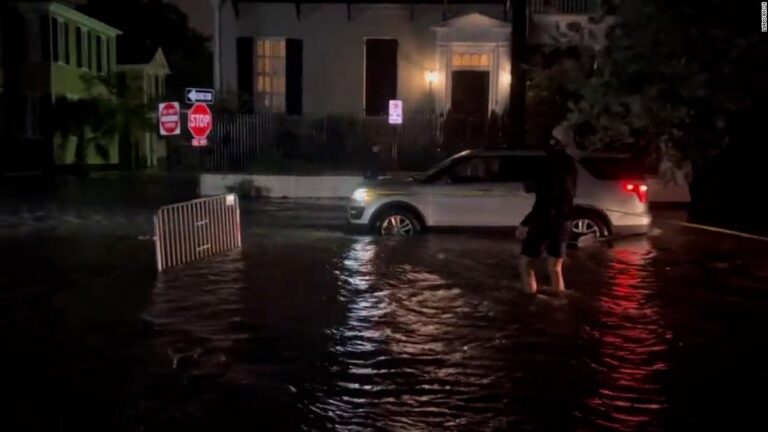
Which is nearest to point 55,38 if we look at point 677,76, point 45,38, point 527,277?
point 45,38

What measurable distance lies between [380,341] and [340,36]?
23.3m

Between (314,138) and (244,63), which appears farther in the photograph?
(244,63)

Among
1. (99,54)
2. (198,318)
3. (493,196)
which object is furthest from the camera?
(99,54)

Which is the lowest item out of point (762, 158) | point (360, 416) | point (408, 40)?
point (360, 416)

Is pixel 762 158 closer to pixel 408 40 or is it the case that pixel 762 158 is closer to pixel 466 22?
pixel 466 22

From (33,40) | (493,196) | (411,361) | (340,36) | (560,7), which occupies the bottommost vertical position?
(411,361)

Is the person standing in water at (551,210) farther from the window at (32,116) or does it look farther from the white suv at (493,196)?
the window at (32,116)

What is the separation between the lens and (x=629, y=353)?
8125 mm

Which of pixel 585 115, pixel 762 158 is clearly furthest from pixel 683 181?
pixel 585 115

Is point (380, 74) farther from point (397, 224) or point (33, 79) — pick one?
point (397, 224)

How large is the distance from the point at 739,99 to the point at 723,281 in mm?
5460

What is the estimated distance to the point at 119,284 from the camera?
11477 mm

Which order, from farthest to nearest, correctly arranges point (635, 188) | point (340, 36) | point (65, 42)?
1. point (65, 42)
2. point (340, 36)
3. point (635, 188)

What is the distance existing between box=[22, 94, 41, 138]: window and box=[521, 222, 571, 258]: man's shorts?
99.3 feet
